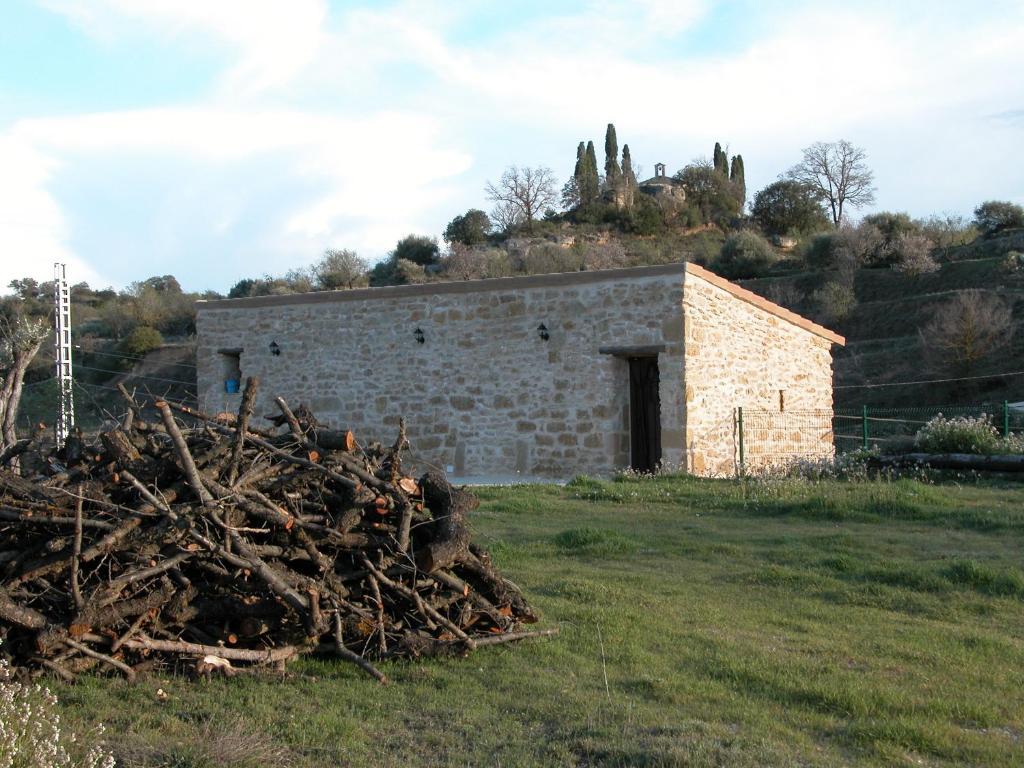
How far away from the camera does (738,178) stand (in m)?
67.9

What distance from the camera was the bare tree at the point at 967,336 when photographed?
30281 mm

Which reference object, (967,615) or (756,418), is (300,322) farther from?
(967,615)

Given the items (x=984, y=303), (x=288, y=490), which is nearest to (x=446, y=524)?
(x=288, y=490)

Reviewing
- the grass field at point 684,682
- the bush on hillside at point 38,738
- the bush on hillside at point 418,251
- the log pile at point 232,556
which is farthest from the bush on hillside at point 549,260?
the bush on hillside at point 38,738

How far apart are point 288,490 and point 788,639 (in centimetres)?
342

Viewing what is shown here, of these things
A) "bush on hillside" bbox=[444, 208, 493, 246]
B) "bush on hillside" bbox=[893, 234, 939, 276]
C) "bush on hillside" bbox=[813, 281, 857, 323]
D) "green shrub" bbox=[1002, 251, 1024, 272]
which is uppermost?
"bush on hillside" bbox=[444, 208, 493, 246]

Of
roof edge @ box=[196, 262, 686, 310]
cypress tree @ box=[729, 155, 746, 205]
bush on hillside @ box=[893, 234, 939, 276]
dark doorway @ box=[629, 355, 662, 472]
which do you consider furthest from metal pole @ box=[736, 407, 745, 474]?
cypress tree @ box=[729, 155, 746, 205]

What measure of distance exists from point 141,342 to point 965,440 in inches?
1098

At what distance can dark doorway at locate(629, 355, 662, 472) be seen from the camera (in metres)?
16.8

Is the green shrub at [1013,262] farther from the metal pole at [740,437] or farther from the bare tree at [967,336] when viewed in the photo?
the metal pole at [740,437]

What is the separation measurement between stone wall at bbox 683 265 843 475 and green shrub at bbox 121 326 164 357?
2345 cm

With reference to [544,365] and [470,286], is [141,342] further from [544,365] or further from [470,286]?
[544,365]

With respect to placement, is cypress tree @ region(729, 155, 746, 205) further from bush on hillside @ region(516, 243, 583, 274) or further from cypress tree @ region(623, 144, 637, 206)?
bush on hillside @ region(516, 243, 583, 274)

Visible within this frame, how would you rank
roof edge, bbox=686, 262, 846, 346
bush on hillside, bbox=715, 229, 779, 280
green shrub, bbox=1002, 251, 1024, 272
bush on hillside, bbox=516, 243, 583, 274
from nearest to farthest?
roof edge, bbox=686, 262, 846, 346
green shrub, bbox=1002, 251, 1024, 272
bush on hillside, bbox=516, 243, 583, 274
bush on hillside, bbox=715, 229, 779, 280
